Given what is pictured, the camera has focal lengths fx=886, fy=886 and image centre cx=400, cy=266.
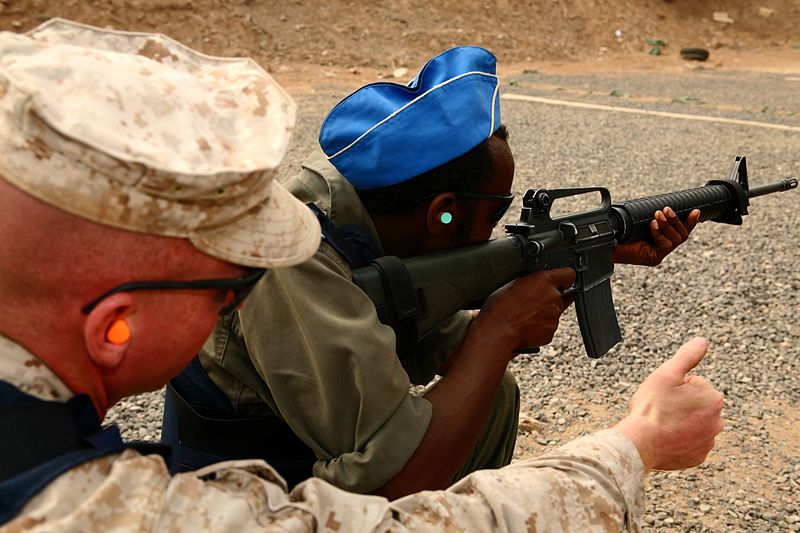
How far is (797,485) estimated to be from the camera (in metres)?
3.35

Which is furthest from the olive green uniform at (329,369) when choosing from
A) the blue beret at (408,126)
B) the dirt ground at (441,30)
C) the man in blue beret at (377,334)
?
the dirt ground at (441,30)

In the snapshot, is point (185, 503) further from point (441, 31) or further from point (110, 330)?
point (441, 31)

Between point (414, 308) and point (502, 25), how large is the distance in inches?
742

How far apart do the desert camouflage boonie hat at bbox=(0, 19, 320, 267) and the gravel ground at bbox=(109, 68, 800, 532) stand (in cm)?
239

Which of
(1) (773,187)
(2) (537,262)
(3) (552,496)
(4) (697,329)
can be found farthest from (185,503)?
(4) (697,329)

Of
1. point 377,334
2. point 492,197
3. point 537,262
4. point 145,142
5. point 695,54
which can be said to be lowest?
point 695,54

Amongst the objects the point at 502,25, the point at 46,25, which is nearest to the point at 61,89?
the point at 46,25

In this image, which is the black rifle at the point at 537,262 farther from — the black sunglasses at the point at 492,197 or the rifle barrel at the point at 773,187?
the rifle barrel at the point at 773,187

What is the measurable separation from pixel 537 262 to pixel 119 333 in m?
1.53

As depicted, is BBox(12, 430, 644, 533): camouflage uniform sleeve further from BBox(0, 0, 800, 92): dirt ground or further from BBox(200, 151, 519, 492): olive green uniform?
BBox(0, 0, 800, 92): dirt ground

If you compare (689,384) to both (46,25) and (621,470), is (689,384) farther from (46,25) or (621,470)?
(46,25)

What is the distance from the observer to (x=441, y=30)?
61.2ft

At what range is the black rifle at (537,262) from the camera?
7.13 feet

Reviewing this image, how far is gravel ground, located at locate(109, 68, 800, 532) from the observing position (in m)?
3.39
